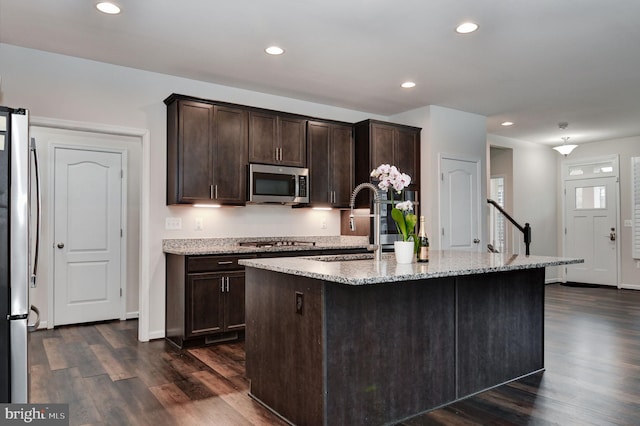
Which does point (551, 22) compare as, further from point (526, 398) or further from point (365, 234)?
point (365, 234)

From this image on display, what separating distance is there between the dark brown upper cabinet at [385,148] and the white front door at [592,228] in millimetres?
4393

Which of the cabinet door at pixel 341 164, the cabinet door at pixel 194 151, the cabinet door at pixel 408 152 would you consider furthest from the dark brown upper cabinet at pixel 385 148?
the cabinet door at pixel 194 151

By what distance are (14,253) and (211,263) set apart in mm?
2096

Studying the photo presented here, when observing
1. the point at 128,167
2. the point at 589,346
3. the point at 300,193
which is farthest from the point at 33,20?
the point at 589,346

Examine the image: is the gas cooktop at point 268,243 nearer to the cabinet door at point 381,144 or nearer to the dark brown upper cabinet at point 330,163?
the dark brown upper cabinet at point 330,163

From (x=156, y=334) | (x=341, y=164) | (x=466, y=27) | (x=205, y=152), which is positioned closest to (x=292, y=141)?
(x=341, y=164)

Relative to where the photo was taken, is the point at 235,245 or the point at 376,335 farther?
the point at 235,245

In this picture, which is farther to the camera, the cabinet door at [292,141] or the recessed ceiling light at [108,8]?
the cabinet door at [292,141]

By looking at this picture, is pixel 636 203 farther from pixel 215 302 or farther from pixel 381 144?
pixel 215 302

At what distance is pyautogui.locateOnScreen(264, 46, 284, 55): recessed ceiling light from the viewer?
3766 millimetres

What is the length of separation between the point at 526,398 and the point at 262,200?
9.70 feet

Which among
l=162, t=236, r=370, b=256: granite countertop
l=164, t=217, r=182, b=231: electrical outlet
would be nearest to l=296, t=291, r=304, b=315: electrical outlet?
l=162, t=236, r=370, b=256: granite countertop

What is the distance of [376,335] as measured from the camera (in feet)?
8.09

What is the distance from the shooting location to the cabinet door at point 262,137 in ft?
15.3
